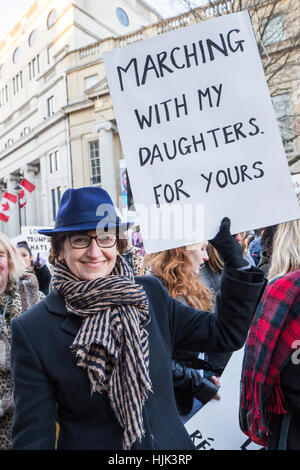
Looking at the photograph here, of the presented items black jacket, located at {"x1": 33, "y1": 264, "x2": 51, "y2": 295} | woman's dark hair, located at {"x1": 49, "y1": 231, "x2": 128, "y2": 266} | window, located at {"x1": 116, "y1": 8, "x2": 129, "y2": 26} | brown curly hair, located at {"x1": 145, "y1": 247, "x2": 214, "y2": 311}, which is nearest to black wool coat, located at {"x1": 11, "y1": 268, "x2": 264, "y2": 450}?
woman's dark hair, located at {"x1": 49, "y1": 231, "x2": 128, "y2": 266}

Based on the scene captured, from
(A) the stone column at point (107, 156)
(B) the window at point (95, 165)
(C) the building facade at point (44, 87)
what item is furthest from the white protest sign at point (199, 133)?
(C) the building facade at point (44, 87)

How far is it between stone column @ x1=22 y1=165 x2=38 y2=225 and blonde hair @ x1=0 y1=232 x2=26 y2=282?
30487 millimetres

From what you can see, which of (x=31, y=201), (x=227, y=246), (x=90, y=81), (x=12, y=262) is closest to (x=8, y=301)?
(x=12, y=262)

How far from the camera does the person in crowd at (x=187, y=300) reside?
2273 millimetres

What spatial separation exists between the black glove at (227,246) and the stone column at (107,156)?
2274 cm


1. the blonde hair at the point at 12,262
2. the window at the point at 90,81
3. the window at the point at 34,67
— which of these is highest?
the window at the point at 34,67

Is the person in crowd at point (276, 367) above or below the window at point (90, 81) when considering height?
below

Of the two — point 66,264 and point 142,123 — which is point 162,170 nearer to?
point 142,123

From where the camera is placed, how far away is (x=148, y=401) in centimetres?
158

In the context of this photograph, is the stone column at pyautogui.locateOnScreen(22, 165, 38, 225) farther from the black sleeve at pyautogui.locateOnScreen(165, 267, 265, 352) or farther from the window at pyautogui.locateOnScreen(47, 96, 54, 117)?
the black sleeve at pyautogui.locateOnScreen(165, 267, 265, 352)

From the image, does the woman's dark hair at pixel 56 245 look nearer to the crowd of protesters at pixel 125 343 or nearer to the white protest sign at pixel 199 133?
the crowd of protesters at pixel 125 343

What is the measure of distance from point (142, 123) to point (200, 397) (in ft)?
5.02

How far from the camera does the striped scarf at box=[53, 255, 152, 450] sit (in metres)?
1.47

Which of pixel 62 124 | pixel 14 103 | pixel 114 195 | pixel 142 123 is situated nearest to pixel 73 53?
pixel 62 124
